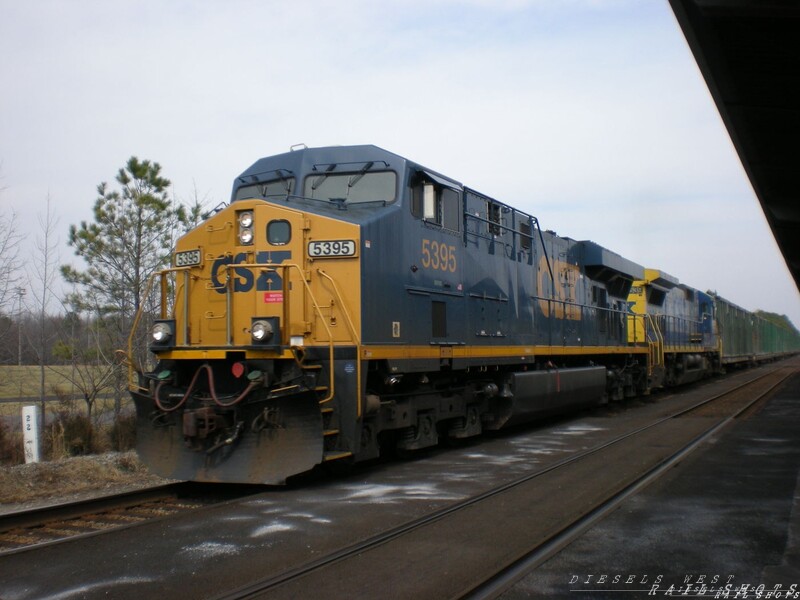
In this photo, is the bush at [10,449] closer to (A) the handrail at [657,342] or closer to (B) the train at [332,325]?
(B) the train at [332,325]

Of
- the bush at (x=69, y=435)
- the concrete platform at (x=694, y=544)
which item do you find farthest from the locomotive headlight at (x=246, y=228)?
the concrete platform at (x=694, y=544)

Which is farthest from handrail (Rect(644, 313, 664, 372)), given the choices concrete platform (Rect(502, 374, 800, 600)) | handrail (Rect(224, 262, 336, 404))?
handrail (Rect(224, 262, 336, 404))

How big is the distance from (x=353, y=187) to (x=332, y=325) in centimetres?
198

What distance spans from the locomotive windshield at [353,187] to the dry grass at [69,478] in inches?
157

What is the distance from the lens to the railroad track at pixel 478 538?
14.9 ft

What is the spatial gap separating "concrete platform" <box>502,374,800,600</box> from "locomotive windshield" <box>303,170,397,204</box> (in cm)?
453

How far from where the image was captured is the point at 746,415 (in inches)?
595

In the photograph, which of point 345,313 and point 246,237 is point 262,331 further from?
point 246,237

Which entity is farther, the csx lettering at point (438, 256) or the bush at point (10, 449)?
the bush at point (10, 449)

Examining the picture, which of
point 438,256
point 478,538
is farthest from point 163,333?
point 478,538

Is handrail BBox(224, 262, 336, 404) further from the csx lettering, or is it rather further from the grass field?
the grass field

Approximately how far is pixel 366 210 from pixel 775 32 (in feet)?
14.9

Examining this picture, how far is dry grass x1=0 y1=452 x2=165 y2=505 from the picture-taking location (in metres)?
7.61

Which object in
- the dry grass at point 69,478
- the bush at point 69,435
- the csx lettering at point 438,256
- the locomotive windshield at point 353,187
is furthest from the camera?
the bush at point 69,435
